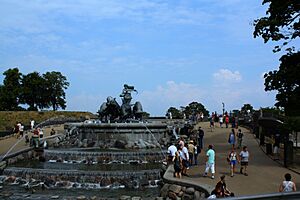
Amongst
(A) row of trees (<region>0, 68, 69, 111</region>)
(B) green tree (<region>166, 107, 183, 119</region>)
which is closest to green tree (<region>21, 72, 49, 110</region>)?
(A) row of trees (<region>0, 68, 69, 111</region>)

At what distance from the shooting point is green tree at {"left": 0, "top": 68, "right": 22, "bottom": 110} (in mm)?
96812

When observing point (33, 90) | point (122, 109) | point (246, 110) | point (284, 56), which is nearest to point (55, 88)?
point (33, 90)

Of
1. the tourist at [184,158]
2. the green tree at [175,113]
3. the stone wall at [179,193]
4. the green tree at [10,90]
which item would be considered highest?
the green tree at [10,90]

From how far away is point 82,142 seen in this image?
103ft

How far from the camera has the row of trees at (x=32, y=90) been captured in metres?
97.5

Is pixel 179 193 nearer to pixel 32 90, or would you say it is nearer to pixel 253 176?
pixel 253 176

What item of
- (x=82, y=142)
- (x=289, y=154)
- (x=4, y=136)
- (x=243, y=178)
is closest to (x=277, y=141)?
(x=289, y=154)

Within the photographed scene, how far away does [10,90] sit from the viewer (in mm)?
97062

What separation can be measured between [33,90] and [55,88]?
6335 mm

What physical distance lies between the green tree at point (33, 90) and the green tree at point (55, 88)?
131cm

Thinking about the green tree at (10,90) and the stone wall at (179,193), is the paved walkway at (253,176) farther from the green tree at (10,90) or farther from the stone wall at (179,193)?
the green tree at (10,90)

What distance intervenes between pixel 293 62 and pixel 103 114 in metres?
16.8

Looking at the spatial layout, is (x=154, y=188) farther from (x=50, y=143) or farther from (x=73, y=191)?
(x=50, y=143)

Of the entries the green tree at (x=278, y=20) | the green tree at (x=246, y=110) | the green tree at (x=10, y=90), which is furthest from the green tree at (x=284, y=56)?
the green tree at (x=10, y=90)
